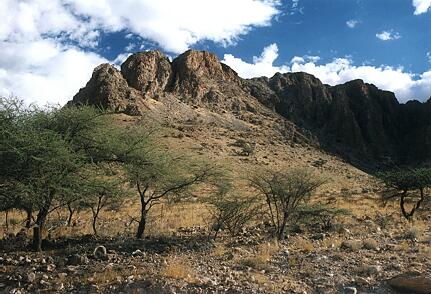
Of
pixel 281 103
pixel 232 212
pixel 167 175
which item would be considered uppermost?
pixel 281 103

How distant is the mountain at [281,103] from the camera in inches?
3976

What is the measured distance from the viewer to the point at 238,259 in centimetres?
1363

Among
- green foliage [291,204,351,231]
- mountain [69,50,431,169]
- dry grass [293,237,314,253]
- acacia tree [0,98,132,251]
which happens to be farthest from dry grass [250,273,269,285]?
mountain [69,50,431,169]

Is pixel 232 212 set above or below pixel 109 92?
below

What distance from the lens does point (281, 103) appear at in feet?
482

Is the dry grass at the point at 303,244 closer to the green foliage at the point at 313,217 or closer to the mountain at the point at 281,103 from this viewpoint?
the green foliage at the point at 313,217

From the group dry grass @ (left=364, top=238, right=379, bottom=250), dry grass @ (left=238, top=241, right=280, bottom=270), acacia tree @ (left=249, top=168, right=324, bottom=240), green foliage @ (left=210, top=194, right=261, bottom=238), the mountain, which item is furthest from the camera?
the mountain

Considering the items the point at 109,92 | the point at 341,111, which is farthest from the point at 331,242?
the point at 341,111

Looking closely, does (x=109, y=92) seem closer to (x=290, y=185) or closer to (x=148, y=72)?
(x=148, y=72)

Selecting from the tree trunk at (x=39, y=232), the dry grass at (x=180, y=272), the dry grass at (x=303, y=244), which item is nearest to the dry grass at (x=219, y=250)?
the dry grass at (x=180, y=272)

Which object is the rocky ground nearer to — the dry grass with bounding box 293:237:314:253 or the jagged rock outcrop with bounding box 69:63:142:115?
the dry grass with bounding box 293:237:314:253

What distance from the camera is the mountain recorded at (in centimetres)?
10100

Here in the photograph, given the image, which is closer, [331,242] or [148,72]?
[331,242]

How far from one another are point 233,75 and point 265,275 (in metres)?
130
